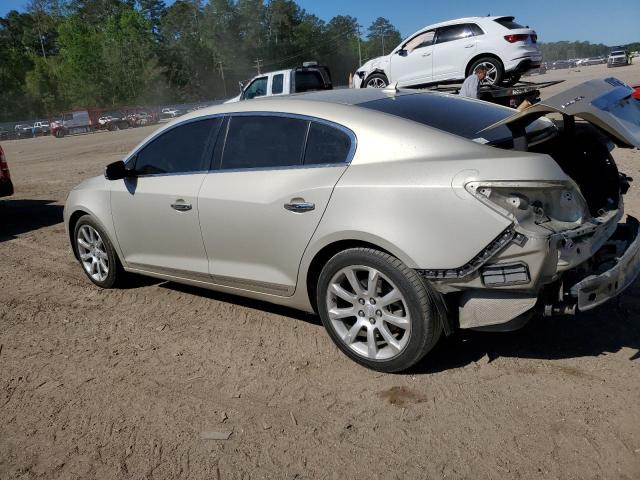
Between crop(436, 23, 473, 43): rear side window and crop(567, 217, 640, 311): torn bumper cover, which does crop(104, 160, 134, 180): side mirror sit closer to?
crop(567, 217, 640, 311): torn bumper cover

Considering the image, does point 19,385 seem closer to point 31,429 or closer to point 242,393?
point 31,429

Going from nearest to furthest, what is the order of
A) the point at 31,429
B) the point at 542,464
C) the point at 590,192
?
the point at 542,464, the point at 31,429, the point at 590,192

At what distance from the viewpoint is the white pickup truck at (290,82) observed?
15.5 meters

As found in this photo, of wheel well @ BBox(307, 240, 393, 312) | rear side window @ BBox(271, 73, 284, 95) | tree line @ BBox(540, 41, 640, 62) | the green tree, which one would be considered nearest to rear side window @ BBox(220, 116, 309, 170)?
wheel well @ BBox(307, 240, 393, 312)

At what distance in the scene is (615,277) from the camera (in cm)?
298

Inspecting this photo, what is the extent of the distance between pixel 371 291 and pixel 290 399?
2.49 feet

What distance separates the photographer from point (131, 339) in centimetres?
415

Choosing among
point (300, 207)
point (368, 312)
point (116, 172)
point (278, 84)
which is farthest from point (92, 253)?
point (278, 84)

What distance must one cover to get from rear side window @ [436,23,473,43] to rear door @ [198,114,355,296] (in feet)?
29.5

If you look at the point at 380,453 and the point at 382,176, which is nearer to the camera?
the point at 380,453

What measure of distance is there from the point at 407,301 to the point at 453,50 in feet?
32.4

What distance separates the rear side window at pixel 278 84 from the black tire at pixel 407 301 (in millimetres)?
12977

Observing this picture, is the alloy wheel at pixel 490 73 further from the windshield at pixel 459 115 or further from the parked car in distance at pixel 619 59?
the parked car in distance at pixel 619 59

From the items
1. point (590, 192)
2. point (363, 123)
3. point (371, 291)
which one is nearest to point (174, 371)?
point (371, 291)
